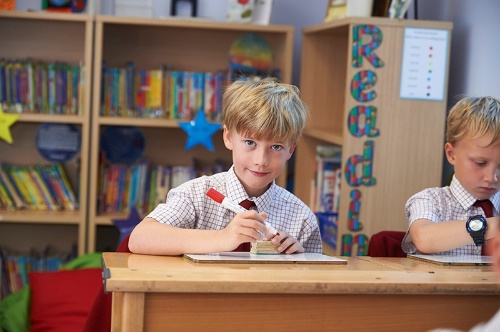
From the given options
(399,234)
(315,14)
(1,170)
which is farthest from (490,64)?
(1,170)

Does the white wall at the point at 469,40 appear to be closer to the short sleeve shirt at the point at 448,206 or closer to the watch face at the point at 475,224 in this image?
the short sleeve shirt at the point at 448,206

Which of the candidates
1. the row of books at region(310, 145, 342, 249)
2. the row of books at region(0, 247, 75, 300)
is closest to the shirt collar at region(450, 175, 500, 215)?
the row of books at region(310, 145, 342, 249)

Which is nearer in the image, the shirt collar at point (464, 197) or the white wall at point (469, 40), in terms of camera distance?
the shirt collar at point (464, 197)

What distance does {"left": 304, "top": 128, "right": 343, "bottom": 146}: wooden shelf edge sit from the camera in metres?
3.10

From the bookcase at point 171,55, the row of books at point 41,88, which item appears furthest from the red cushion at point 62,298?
the row of books at point 41,88

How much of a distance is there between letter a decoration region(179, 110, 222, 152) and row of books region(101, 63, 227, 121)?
0.37ft

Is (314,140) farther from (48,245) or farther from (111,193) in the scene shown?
(48,245)

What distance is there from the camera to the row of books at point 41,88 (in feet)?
12.6

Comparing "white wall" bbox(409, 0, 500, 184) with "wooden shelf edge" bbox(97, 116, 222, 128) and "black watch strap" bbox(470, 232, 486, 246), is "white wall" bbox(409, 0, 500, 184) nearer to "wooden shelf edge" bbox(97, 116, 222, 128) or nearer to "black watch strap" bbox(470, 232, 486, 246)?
"black watch strap" bbox(470, 232, 486, 246)

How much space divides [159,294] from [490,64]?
1.91 metres

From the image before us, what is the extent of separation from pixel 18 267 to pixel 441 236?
2598mm

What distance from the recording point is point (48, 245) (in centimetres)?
415

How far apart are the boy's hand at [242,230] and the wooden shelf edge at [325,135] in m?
1.43

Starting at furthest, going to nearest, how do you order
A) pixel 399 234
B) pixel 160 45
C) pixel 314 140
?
pixel 160 45 < pixel 314 140 < pixel 399 234
